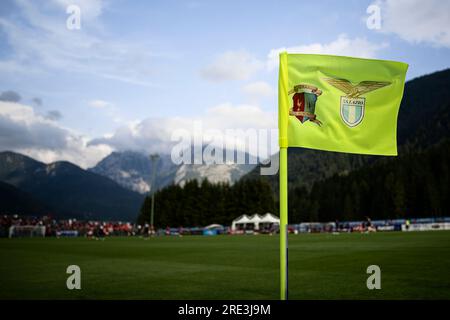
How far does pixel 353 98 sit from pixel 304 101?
79 cm

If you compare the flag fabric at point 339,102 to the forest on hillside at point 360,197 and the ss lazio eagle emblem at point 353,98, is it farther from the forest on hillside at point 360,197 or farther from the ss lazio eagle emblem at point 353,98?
the forest on hillside at point 360,197

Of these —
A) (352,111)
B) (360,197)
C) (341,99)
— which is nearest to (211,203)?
(360,197)

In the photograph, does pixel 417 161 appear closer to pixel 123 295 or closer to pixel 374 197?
pixel 374 197

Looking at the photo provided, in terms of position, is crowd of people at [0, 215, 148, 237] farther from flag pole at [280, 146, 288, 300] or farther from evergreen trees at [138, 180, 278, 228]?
flag pole at [280, 146, 288, 300]

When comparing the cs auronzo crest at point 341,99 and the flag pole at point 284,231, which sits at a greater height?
the cs auronzo crest at point 341,99

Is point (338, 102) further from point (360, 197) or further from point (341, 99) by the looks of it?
point (360, 197)

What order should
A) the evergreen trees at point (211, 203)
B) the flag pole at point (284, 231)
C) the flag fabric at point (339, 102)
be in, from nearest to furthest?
→ the flag pole at point (284, 231), the flag fabric at point (339, 102), the evergreen trees at point (211, 203)

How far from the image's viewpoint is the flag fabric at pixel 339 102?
7199 mm

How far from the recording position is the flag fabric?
7.20 metres

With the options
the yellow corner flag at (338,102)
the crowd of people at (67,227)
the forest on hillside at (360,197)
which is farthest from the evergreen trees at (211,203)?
the yellow corner flag at (338,102)

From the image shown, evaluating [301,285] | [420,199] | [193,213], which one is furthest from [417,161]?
[301,285]

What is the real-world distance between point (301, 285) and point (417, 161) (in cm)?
14360
